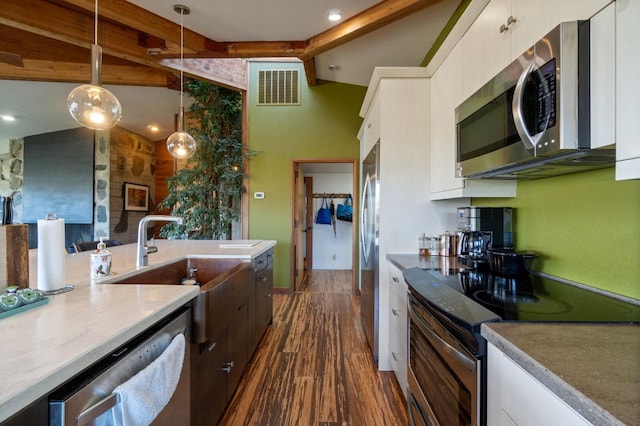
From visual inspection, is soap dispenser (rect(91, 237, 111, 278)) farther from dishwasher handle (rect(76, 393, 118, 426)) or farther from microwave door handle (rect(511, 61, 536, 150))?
microwave door handle (rect(511, 61, 536, 150))

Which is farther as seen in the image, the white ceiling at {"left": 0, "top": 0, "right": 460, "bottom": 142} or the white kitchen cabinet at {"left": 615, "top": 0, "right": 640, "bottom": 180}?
the white ceiling at {"left": 0, "top": 0, "right": 460, "bottom": 142}

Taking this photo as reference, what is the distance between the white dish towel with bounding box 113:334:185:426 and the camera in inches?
28.0

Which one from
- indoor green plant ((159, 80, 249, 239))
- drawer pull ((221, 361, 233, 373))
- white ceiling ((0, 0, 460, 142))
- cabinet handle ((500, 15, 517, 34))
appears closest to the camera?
cabinet handle ((500, 15, 517, 34))

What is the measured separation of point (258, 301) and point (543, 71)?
2333mm

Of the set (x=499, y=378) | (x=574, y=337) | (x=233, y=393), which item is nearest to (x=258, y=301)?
(x=233, y=393)

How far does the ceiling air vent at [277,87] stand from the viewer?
174 inches

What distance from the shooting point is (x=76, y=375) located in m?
0.67

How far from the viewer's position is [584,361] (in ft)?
2.14

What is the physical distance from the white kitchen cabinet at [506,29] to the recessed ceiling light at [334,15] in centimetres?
133

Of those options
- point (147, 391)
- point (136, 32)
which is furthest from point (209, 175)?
point (147, 391)

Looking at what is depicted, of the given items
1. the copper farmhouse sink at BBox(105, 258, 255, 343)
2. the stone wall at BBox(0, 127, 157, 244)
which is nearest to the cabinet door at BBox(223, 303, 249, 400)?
the copper farmhouse sink at BBox(105, 258, 255, 343)

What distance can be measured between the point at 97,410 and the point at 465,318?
1.02 meters

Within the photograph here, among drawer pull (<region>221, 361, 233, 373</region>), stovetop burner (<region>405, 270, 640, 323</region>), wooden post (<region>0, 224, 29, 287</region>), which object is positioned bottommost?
drawer pull (<region>221, 361, 233, 373</region>)

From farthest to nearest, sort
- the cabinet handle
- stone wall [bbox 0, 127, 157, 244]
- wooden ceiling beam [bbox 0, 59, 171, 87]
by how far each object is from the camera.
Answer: stone wall [bbox 0, 127, 157, 244], wooden ceiling beam [bbox 0, 59, 171, 87], the cabinet handle
